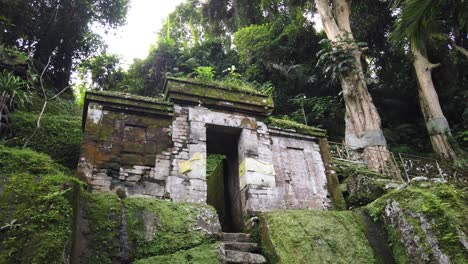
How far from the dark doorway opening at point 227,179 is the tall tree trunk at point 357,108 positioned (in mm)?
4092

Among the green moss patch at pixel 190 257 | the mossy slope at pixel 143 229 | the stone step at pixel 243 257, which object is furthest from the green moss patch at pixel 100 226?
the stone step at pixel 243 257

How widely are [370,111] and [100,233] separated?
928cm

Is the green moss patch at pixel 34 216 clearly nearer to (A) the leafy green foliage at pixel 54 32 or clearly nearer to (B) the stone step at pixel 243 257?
(B) the stone step at pixel 243 257

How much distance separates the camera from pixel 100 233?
4379 mm

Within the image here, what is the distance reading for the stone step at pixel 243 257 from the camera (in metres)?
4.69

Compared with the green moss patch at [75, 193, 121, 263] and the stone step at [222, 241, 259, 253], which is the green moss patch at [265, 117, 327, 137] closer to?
the stone step at [222, 241, 259, 253]

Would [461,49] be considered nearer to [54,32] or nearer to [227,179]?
[227,179]

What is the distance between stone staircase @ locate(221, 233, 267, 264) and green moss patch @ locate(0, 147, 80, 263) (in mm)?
1990

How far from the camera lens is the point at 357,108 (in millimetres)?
11367

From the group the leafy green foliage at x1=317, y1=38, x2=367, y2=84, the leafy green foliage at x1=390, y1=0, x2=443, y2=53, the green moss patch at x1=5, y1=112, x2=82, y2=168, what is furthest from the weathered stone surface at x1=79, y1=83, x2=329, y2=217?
the leafy green foliage at x1=317, y1=38, x2=367, y2=84

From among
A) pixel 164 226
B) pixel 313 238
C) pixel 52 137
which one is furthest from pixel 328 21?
pixel 164 226

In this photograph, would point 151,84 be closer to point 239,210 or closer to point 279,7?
point 279,7

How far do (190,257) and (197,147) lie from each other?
8.31 ft

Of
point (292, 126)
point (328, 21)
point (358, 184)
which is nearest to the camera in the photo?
point (358, 184)
